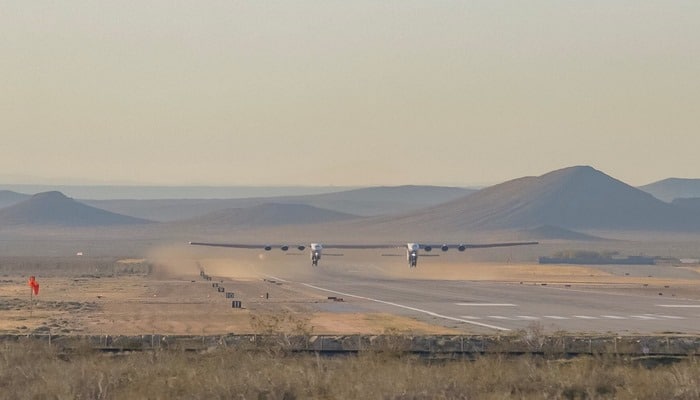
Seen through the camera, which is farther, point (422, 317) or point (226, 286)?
point (226, 286)

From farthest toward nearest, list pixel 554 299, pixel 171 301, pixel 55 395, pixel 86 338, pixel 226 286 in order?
pixel 226 286
pixel 554 299
pixel 171 301
pixel 86 338
pixel 55 395

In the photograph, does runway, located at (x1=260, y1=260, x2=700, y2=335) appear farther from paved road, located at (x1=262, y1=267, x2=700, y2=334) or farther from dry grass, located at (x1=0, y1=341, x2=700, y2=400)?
dry grass, located at (x1=0, y1=341, x2=700, y2=400)

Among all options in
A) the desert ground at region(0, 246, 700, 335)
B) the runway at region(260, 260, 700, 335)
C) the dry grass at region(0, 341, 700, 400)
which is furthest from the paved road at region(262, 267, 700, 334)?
the dry grass at region(0, 341, 700, 400)

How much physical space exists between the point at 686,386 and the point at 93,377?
38.5 ft

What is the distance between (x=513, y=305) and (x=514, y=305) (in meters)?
0.06

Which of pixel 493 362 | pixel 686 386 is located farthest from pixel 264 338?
pixel 686 386

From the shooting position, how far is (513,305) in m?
73.0

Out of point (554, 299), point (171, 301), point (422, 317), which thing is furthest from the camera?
point (554, 299)

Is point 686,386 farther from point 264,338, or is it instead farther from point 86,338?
point 86,338

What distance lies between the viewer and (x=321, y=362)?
29.7 meters

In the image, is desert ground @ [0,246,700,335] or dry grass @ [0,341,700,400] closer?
dry grass @ [0,341,700,400]

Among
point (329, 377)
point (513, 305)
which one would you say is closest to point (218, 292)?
point (513, 305)

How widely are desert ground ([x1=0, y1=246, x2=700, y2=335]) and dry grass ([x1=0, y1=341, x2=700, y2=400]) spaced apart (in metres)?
5.82

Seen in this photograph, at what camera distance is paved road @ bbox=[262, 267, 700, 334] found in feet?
181
